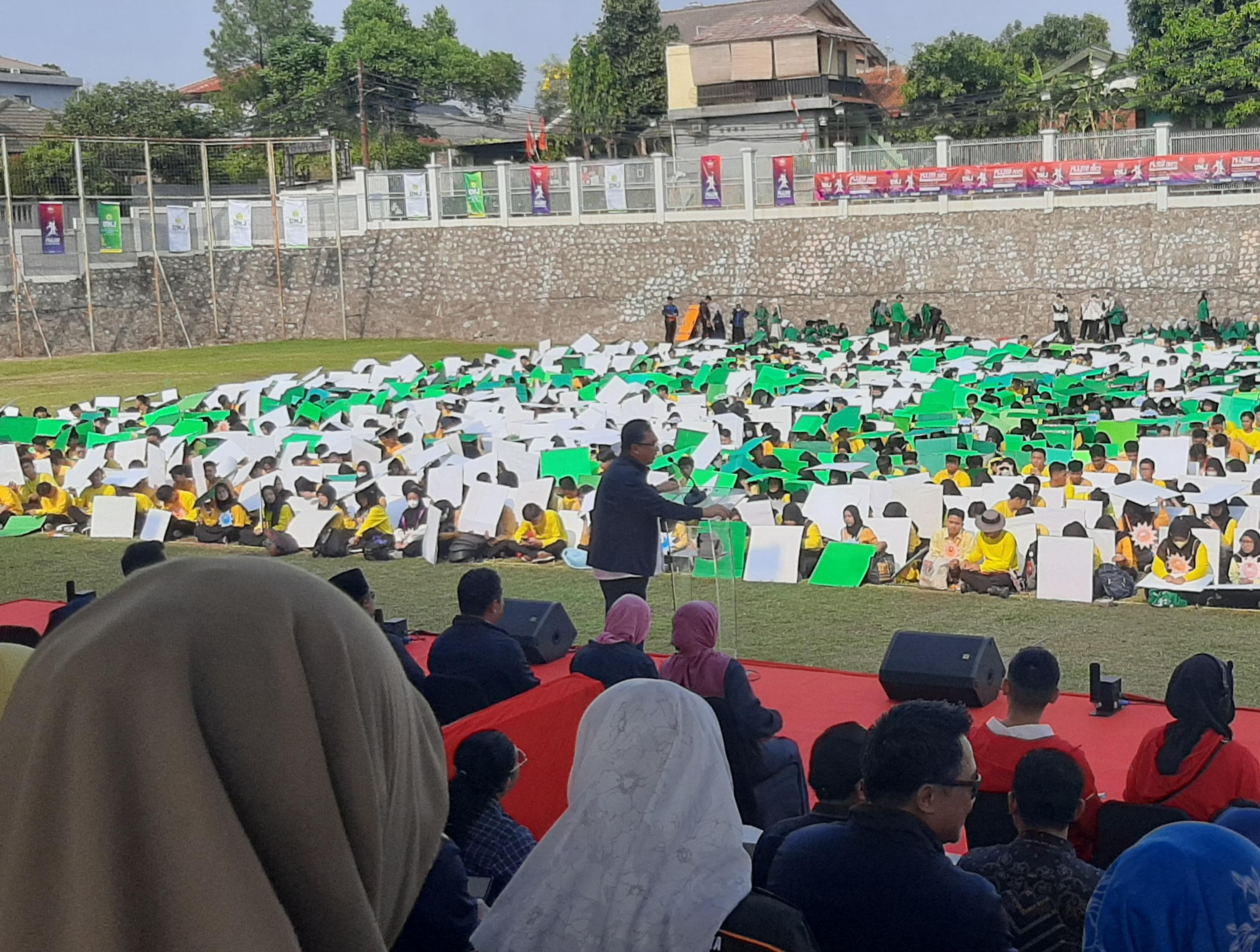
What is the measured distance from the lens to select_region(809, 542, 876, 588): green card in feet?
34.8

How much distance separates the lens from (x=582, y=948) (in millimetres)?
2789

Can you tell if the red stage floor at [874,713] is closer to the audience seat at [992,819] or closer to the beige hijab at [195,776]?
the audience seat at [992,819]

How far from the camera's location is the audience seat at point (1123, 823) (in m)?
4.14

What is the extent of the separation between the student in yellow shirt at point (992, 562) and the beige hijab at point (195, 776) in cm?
927

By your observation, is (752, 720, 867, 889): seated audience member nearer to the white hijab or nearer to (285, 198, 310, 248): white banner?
the white hijab

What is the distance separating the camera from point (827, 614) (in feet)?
31.8

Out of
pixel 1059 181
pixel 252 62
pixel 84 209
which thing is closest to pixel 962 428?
pixel 1059 181

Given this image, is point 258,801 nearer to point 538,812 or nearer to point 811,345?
point 538,812

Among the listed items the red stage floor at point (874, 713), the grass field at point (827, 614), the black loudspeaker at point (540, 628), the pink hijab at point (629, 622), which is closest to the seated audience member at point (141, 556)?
the grass field at point (827, 614)

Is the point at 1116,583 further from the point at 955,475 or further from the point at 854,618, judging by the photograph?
the point at 955,475

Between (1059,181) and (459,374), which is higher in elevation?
(1059,181)

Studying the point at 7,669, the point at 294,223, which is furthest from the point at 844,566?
the point at 294,223

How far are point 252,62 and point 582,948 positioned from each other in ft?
270

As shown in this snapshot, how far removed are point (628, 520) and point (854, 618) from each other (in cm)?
263
